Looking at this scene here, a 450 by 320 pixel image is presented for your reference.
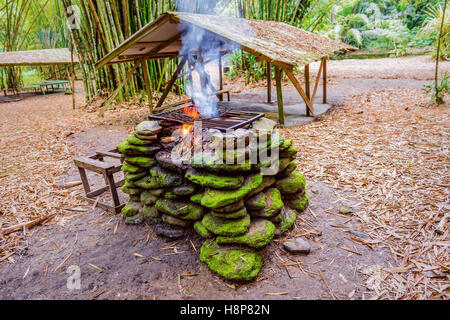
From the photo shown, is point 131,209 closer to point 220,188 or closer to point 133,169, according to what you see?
point 133,169

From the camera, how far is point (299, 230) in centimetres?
278

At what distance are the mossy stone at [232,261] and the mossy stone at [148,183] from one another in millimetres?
915

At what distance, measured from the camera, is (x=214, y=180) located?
2.38 metres

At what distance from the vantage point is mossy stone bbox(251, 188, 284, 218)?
2.51 metres

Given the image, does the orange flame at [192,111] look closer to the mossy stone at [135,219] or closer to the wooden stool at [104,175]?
the wooden stool at [104,175]

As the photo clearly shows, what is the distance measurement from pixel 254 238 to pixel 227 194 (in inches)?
17.4

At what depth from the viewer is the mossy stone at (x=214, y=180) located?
234cm

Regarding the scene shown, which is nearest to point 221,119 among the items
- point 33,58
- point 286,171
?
point 286,171

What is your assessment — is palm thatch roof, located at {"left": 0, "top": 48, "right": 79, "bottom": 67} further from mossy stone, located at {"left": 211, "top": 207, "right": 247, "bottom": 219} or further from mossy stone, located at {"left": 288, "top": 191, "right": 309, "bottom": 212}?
mossy stone, located at {"left": 288, "top": 191, "right": 309, "bottom": 212}

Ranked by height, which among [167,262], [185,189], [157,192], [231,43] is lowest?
[167,262]
